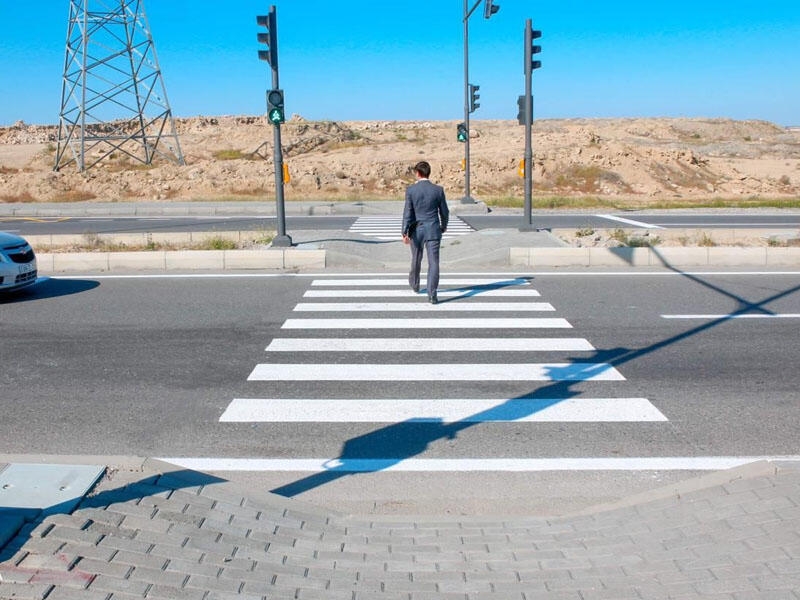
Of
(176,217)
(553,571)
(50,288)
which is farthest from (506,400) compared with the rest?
(176,217)

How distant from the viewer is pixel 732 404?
7371 millimetres

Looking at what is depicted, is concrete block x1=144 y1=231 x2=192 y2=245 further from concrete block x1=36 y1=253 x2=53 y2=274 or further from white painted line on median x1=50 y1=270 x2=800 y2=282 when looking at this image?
white painted line on median x1=50 y1=270 x2=800 y2=282

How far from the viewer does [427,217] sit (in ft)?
39.0

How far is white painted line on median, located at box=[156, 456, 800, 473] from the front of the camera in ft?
19.8

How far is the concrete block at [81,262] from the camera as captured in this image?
619 inches

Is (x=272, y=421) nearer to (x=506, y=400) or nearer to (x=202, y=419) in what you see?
(x=202, y=419)

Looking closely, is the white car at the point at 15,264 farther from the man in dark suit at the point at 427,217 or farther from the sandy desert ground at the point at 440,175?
the sandy desert ground at the point at 440,175

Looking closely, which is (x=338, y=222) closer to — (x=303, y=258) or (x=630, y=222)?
(x=630, y=222)

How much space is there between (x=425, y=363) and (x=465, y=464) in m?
2.82

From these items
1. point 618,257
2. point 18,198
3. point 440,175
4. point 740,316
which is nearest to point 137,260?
point 618,257

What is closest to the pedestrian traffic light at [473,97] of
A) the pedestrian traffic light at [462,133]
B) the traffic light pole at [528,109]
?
the pedestrian traffic light at [462,133]

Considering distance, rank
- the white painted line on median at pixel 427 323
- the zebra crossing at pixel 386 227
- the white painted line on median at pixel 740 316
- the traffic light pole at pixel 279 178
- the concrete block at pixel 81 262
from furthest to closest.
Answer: the zebra crossing at pixel 386 227 → the traffic light pole at pixel 279 178 → the concrete block at pixel 81 262 → the white painted line on median at pixel 740 316 → the white painted line on median at pixel 427 323

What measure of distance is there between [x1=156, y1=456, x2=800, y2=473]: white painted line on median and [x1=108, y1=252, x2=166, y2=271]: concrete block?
395 inches

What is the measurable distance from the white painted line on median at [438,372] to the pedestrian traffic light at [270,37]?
8660 millimetres
